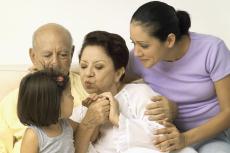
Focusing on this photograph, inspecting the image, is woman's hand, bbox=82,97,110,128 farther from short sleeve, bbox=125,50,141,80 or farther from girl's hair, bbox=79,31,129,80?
short sleeve, bbox=125,50,141,80

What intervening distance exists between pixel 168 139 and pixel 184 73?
339 mm

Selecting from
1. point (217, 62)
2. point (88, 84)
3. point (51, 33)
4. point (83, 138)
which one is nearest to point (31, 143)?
point (83, 138)

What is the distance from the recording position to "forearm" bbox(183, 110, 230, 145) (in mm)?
1783

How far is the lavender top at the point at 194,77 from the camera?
1810mm

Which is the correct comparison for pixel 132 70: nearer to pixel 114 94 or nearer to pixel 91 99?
pixel 114 94

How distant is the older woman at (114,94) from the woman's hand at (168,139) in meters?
0.02

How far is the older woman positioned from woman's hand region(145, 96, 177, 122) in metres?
0.03

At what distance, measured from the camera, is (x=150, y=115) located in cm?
174

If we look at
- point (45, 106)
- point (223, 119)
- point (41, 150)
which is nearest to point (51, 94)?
point (45, 106)

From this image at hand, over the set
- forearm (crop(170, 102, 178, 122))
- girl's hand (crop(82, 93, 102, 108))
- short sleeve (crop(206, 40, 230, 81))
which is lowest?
forearm (crop(170, 102, 178, 122))

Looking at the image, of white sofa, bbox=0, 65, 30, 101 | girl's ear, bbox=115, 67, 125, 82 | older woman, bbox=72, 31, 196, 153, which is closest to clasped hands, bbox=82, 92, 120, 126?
older woman, bbox=72, 31, 196, 153

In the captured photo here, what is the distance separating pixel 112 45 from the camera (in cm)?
184

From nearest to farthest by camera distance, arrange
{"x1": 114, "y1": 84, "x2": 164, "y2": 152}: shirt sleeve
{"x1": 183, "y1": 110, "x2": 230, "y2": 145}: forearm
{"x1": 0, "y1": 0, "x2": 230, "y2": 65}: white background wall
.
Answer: {"x1": 114, "y1": 84, "x2": 164, "y2": 152}: shirt sleeve, {"x1": 183, "y1": 110, "x2": 230, "y2": 145}: forearm, {"x1": 0, "y1": 0, "x2": 230, "y2": 65}: white background wall

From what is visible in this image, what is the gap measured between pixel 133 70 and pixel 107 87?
0.25 m
